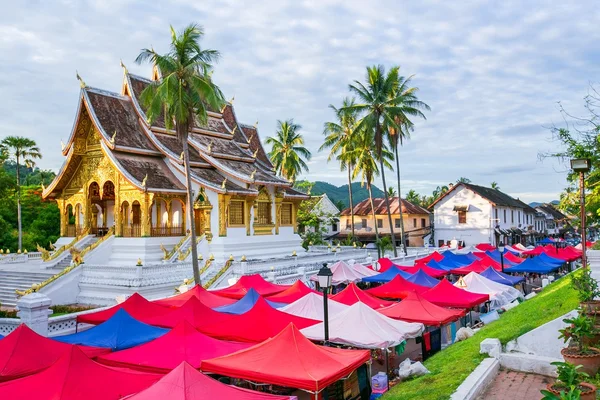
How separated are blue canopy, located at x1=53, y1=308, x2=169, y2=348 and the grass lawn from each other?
→ 5.89 meters

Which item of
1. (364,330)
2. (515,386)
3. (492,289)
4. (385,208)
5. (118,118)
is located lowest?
(515,386)

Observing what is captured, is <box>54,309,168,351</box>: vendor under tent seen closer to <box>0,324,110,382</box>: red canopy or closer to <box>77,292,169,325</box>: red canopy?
<box>0,324,110,382</box>: red canopy

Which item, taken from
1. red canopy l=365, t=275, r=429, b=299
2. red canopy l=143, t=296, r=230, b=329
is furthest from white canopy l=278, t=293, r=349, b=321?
red canopy l=365, t=275, r=429, b=299

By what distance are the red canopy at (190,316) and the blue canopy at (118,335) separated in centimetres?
121

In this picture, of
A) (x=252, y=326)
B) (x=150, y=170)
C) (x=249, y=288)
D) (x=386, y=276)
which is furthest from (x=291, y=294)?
(x=150, y=170)

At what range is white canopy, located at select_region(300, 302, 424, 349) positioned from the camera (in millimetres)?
12133

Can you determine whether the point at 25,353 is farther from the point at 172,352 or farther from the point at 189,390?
the point at 189,390

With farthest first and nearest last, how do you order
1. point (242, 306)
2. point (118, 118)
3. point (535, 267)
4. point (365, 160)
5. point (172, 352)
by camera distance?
point (365, 160) → point (118, 118) → point (535, 267) → point (242, 306) → point (172, 352)

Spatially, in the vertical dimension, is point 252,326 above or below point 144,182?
below

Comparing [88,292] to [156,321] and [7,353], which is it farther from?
[7,353]

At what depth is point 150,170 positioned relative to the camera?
28031 millimetres

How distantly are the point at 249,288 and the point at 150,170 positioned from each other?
11935mm

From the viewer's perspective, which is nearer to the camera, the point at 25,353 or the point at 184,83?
the point at 25,353

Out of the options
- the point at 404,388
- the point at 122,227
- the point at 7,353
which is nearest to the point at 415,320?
the point at 404,388
